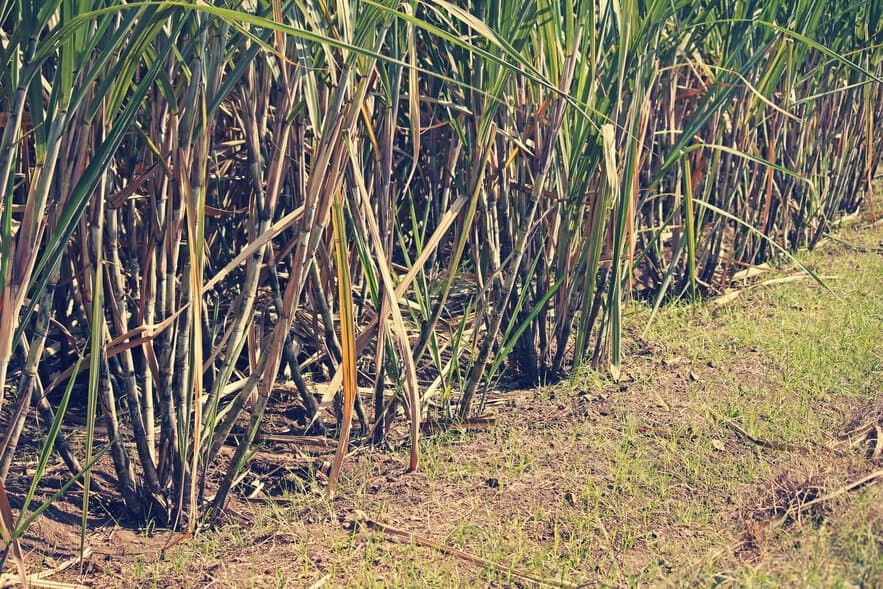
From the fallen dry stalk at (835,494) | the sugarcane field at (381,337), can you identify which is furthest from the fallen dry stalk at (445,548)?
the fallen dry stalk at (835,494)

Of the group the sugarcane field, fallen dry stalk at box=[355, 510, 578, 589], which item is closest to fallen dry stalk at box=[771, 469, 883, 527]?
the sugarcane field

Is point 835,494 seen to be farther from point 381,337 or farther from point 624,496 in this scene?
point 381,337

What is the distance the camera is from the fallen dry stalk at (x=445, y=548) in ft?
4.47

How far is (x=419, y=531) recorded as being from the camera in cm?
150

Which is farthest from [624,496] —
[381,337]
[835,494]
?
[381,337]

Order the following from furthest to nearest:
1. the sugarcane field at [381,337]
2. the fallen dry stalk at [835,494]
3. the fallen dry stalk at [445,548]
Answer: the fallen dry stalk at [835,494], the fallen dry stalk at [445,548], the sugarcane field at [381,337]

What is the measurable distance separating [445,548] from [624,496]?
0.34 m

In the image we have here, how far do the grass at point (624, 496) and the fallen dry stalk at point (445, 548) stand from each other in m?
0.01

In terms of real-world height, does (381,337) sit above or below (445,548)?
above

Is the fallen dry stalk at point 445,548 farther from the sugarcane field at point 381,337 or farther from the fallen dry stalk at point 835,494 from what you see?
the fallen dry stalk at point 835,494

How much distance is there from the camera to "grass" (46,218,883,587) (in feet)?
4.54

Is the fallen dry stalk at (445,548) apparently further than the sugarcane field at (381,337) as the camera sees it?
Yes

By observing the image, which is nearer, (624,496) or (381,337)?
(381,337)

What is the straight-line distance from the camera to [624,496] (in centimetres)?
159
